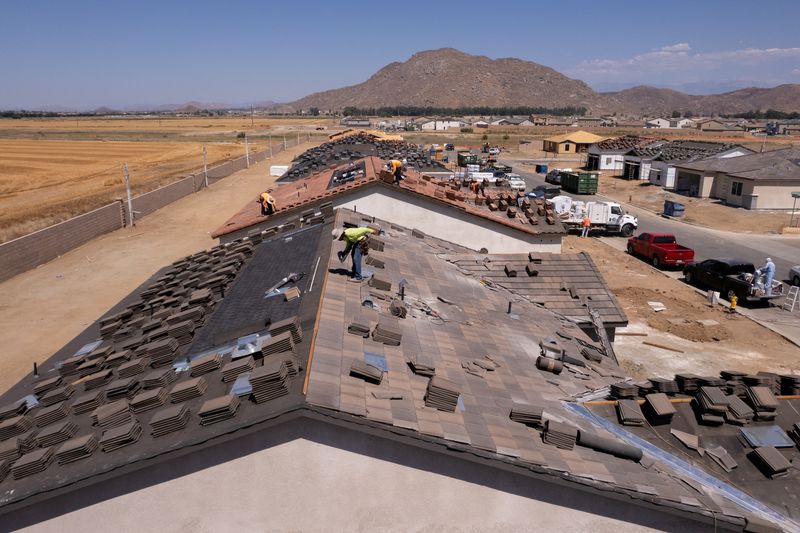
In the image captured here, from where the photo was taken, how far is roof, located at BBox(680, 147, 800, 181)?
46.5 m

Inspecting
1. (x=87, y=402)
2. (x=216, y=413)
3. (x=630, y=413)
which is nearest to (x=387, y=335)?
(x=216, y=413)

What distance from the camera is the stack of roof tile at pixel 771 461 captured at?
773 centimetres

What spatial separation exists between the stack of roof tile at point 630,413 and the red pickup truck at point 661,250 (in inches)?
991

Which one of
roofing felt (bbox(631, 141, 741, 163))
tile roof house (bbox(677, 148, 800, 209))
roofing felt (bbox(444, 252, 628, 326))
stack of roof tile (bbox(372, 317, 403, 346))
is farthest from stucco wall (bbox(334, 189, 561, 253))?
roofing felt (bbox(631, 141, 741, 163))

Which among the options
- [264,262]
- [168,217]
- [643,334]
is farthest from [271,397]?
[168,217]

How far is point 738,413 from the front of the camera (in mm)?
8734

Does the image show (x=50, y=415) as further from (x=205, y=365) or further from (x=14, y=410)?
(x=205, y=365)

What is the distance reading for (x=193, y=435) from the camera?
644 centimetres

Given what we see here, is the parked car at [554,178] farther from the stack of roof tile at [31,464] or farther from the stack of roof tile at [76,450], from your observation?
the stack of roof tile at [31,464]

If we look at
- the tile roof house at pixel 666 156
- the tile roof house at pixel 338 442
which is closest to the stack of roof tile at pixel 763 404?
the tile roof house at pixel 338 442

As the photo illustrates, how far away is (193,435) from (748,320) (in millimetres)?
24923

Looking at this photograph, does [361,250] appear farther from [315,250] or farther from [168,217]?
[168,217]

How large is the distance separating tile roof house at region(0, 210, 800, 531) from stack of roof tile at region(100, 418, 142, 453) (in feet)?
0.06

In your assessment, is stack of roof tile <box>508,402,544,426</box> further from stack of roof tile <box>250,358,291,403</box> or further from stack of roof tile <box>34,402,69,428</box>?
stack of roof tile <box>34,402,69,428</box>
